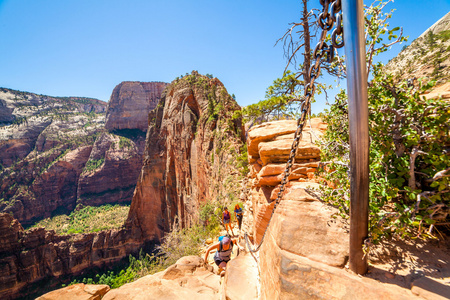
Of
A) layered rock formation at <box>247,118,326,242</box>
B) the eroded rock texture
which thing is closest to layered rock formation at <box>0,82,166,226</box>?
layered rock formation at <box>247,118,326,242</box>

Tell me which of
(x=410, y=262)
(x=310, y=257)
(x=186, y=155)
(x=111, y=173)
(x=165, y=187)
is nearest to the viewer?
(x=410, y=262)

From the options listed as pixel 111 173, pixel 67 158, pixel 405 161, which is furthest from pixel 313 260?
pixel 67 158

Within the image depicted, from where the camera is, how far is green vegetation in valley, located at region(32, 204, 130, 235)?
167ft

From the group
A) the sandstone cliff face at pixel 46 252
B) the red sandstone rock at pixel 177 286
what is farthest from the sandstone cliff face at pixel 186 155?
the red sandstone rock at pixel 177 286

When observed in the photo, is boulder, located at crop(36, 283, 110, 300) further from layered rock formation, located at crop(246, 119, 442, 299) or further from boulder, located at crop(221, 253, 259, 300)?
layered rock formation, located at crop(246, 119, 442, 299)

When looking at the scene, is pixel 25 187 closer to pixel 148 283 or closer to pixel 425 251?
pixel 148 283

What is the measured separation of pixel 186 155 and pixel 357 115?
25178 millimetres

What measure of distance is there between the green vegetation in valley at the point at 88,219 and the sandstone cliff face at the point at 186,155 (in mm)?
17440

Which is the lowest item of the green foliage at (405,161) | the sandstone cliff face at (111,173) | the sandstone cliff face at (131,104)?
the sandstone cliff face at (111,173)

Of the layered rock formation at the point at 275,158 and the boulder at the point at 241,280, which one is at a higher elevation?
the layered rock formation at the point at 275,158

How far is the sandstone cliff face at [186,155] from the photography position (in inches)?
718

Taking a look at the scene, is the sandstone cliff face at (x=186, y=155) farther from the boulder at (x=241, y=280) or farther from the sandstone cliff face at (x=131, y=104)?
the sandstone cliff face at (x=131, y=104)

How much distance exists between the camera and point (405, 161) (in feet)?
8.61

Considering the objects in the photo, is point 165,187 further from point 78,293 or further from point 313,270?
point 313,270
